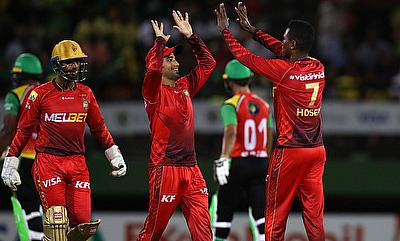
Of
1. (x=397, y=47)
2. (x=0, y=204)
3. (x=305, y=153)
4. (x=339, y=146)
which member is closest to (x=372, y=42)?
(x=397, y=47)

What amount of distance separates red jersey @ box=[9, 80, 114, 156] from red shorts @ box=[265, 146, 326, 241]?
2025 mm

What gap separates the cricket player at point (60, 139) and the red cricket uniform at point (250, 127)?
253cm

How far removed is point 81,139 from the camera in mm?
10688

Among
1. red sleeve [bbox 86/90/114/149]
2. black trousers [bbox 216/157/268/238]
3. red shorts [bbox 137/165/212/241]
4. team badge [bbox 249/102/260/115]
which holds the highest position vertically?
red sleeve [bbox 86/90/114/149]

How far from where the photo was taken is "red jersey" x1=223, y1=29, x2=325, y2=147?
10.2 meters

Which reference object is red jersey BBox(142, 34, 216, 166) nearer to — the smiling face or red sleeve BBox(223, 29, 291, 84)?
the smiling face

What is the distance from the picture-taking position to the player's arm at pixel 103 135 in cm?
1072

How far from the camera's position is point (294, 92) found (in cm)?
1023

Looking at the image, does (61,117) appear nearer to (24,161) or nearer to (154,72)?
(154,72)

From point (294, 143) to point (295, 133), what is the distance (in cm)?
10

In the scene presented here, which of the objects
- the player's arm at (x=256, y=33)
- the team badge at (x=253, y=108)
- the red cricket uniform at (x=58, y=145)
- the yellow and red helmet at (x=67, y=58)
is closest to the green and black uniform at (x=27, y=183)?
the red cricket uniform at (x=58, y=145)

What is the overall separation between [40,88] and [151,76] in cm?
126

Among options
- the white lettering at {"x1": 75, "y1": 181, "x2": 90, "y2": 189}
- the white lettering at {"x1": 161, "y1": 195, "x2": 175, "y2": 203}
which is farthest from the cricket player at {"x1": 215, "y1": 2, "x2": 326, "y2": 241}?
the white lettering at {"x1": 75, "y1": 181, "x2": 90, "y2": 189}

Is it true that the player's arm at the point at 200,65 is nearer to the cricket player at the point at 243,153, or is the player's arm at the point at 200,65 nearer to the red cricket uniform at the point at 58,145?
the red cricket uniform at the point at 58,145
